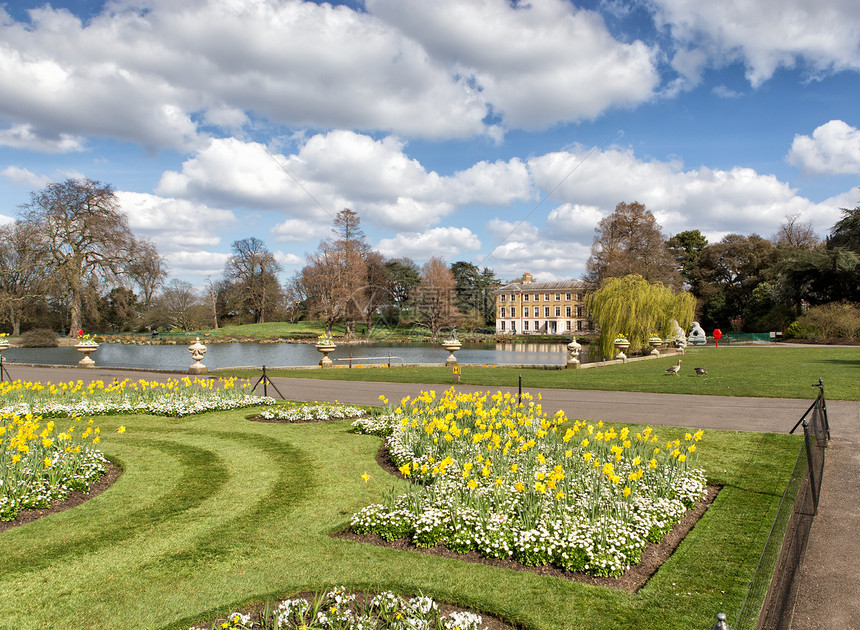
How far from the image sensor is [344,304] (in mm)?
59281

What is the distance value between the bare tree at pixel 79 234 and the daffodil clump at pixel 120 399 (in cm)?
4031

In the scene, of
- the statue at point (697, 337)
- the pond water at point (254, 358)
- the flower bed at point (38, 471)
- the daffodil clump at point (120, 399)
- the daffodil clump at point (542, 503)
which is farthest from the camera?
the statue at point (697, 337)

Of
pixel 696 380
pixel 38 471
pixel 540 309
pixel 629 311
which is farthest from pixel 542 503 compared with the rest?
pixel 540 309

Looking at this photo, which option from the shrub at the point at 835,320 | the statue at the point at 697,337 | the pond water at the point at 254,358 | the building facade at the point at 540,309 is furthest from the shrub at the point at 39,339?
the shrub at the point at 835,320

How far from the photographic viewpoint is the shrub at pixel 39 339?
46594 millimetres

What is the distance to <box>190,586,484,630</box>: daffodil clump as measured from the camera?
3.37m

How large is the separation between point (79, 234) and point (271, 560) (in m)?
52.0

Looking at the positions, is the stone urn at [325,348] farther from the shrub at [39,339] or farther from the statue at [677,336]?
the shrub at [39,339]

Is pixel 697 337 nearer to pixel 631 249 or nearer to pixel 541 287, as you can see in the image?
pixel 631 249

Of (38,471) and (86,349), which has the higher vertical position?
(86,349)

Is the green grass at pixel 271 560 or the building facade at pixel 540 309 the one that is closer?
the green grass at pixel 271 560

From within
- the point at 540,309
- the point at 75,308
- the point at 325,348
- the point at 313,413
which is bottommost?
the point at 313,413

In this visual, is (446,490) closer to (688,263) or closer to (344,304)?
(344,304)

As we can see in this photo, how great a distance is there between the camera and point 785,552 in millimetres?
4395
